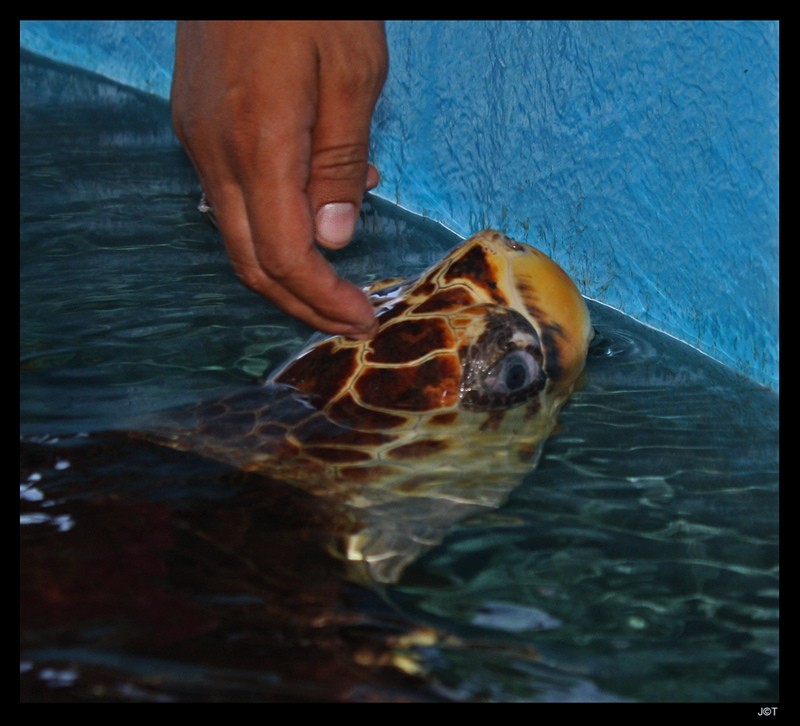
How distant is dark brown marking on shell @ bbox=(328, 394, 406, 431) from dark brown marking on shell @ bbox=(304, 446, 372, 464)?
0.37 feet

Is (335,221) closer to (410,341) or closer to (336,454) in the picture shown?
(336,454)

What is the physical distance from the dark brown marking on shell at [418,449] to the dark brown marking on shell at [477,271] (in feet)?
1.46

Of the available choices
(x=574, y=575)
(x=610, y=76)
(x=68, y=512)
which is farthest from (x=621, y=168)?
(x=68, y=512)

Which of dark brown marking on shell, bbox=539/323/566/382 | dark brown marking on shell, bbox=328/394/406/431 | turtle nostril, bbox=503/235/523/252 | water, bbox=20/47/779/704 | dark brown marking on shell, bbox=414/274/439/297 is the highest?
turtle nostril, bbox=503/235/523/252

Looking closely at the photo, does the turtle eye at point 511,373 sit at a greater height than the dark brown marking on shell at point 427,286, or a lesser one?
lesser

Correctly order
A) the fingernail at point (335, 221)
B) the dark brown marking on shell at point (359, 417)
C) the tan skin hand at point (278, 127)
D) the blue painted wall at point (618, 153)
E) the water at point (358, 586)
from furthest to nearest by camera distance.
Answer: the blue painted wall at point (618, 153) < the dark brown marking on shell at point (359, 417) < the fingernail at point (335, 221) < the water at point (358, 586) < the tan skin hand at point (278, 127)

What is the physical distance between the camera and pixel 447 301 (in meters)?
2.70

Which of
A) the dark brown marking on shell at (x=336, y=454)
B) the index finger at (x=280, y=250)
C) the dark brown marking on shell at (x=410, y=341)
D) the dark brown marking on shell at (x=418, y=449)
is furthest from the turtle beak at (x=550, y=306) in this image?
the index finger at (x=280, y=250)

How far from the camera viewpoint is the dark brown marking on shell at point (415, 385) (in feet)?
8.50

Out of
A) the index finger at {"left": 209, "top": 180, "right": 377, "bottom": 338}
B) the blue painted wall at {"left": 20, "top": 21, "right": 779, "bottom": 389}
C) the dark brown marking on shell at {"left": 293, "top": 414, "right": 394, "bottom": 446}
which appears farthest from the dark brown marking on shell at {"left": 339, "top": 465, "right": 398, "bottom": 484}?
the blue painted wall at {"left": 20, "top": 21, "right": 779, "bottom": 389}

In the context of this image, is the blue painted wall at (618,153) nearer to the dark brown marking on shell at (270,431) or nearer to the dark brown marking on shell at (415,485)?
the dark brown marking on shell at (415,485)

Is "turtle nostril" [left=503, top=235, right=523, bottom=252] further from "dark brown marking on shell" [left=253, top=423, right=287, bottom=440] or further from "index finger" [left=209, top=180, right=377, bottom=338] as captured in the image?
"index finger" [left=209, top=180, right=377, bottom=338]

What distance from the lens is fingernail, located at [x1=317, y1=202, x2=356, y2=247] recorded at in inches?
67.3

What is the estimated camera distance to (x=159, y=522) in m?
2.03
